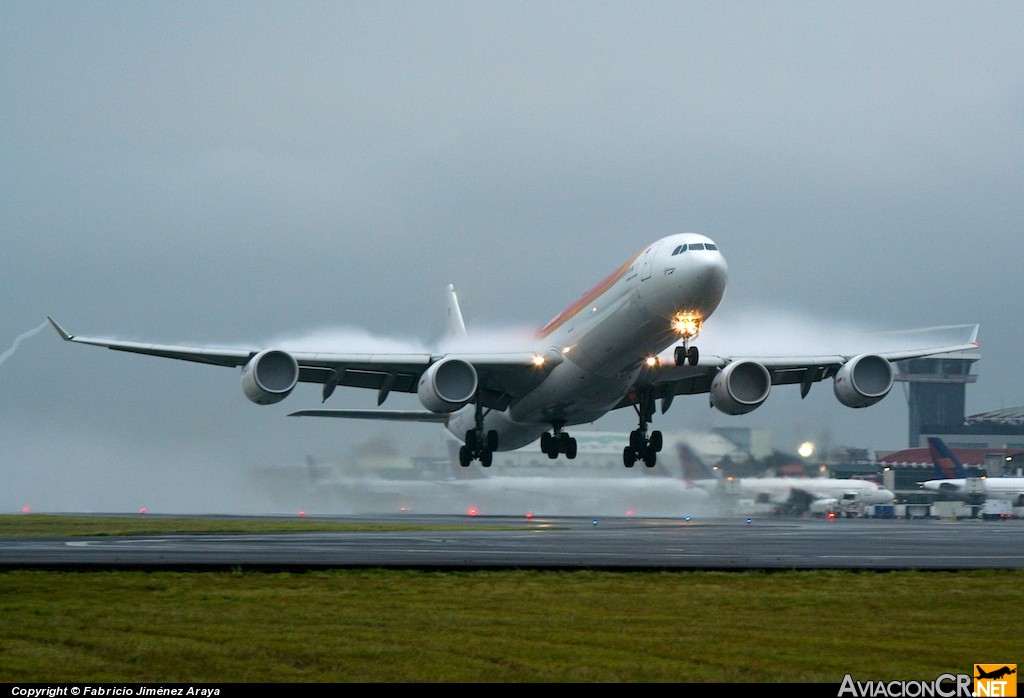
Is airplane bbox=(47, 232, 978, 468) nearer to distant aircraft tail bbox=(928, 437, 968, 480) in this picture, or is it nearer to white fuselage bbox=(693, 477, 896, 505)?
white fuselage bbox=(693, 477, 896, 505)

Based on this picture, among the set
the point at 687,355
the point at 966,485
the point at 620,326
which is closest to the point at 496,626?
the point at 687,355

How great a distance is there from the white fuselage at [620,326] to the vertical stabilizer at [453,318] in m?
16.8

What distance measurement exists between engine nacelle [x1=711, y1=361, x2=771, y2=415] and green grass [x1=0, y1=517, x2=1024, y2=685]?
18149 millimetres

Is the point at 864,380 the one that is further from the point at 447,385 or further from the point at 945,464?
the point at 945,464

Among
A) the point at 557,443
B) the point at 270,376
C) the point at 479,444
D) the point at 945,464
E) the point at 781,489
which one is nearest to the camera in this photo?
the point at 270,376

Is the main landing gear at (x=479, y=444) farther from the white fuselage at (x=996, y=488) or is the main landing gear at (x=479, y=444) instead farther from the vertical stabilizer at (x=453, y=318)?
the white fuselage at (x=996, y=488)

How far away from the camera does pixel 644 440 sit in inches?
1836

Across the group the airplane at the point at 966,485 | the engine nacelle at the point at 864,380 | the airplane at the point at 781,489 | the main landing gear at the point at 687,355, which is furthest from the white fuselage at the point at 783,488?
the main landing gear at the point at 687,355

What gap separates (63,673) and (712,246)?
84.1 ft

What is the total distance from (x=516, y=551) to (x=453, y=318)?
33326 mm

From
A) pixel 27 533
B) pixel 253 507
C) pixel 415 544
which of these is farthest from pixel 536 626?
pixel 253 507

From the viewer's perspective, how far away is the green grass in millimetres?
13727

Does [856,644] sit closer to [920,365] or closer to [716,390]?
[716,390]

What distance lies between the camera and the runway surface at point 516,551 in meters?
25.5
